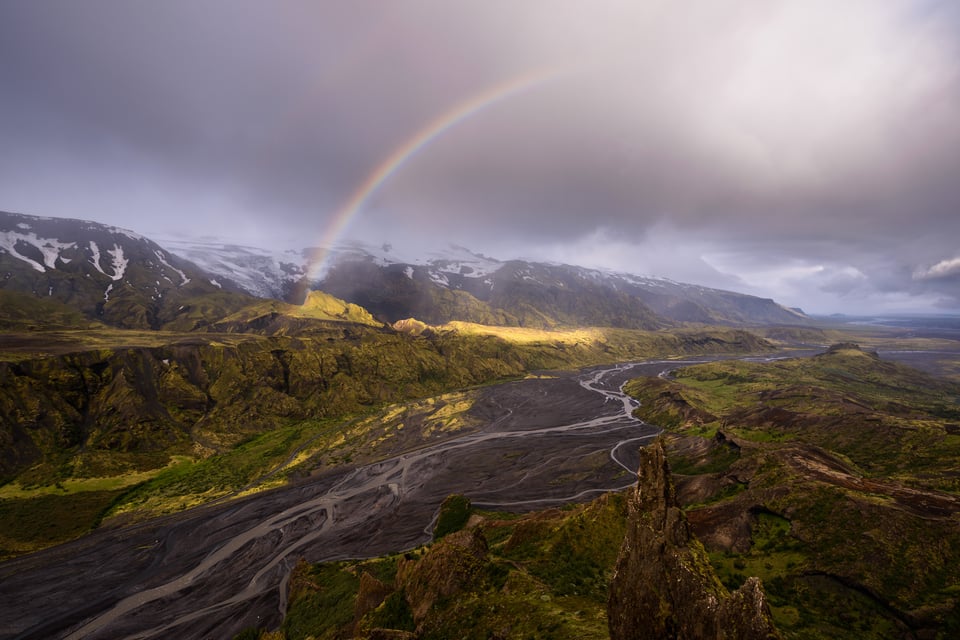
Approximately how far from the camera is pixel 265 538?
58375 mm

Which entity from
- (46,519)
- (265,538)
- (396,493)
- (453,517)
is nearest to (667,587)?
(453,517)

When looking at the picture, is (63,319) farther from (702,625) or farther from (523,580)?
(702,625)

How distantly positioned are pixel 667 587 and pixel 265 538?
65589 millimetres

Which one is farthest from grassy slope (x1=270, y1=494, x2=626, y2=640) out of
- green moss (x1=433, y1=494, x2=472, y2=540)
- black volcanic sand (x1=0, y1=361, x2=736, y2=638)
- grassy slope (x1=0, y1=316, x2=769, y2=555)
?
grassy slope (x1=0, y1=316, x2=769, y2=555)

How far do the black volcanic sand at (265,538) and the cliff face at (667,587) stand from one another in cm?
4315

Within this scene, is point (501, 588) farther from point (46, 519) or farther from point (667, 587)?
point (46, 519)

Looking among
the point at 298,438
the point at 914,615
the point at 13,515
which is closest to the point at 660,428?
the point at 914,615

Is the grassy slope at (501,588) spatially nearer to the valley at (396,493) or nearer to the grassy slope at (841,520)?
the valley at (396,493)

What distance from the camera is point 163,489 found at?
3081 inches

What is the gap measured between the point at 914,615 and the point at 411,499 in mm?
64237

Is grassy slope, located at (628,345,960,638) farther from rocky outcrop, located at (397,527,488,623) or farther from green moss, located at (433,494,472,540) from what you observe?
green moss, located at (433,494,472,540)

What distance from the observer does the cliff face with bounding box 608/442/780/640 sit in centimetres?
1228

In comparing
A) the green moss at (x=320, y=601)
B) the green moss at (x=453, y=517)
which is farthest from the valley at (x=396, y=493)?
the green moss at (x=453, y=517)

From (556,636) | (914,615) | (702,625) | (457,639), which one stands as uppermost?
(702,625)
